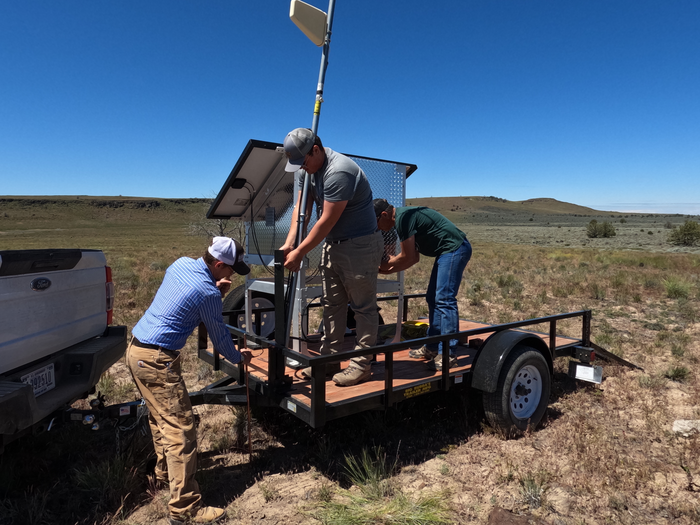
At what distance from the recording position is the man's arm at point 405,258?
4641 mm

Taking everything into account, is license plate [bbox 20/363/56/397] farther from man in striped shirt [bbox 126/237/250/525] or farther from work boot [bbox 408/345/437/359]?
work boot [bbox 408/345/437/359]

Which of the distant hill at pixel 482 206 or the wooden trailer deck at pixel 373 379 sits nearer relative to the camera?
the wooden trailer deck at pixel 373 379

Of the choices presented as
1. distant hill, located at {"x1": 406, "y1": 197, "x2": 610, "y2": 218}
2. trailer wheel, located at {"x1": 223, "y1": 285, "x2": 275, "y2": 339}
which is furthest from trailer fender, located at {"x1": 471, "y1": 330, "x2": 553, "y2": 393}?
distant hill, located at {"x1": 406, "y1": 197, "x2": 610, "y2": 218}

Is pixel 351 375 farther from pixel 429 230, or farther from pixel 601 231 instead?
pixel 601 231

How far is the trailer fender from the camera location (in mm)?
3852

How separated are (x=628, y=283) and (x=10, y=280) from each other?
50.5ft

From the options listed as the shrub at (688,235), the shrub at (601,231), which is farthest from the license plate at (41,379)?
the shrub at (601,231)

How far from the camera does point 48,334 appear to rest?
3.29 meters

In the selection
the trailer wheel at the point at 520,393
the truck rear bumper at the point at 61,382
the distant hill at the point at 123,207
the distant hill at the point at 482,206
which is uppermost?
the distant hill at the point at 482,206

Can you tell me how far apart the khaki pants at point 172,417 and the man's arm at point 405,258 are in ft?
7.85

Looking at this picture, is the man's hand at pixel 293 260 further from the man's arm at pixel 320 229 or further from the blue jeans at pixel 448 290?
the blue jeans at pixel 448 290

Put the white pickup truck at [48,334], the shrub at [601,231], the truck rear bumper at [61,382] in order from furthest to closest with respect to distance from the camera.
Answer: the shrub at [601,231]
the white pickup truck at [48,334]
the truck rear bumper at [61,382]

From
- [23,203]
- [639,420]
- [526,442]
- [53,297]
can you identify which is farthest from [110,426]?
[23,203]

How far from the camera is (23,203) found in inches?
5389
